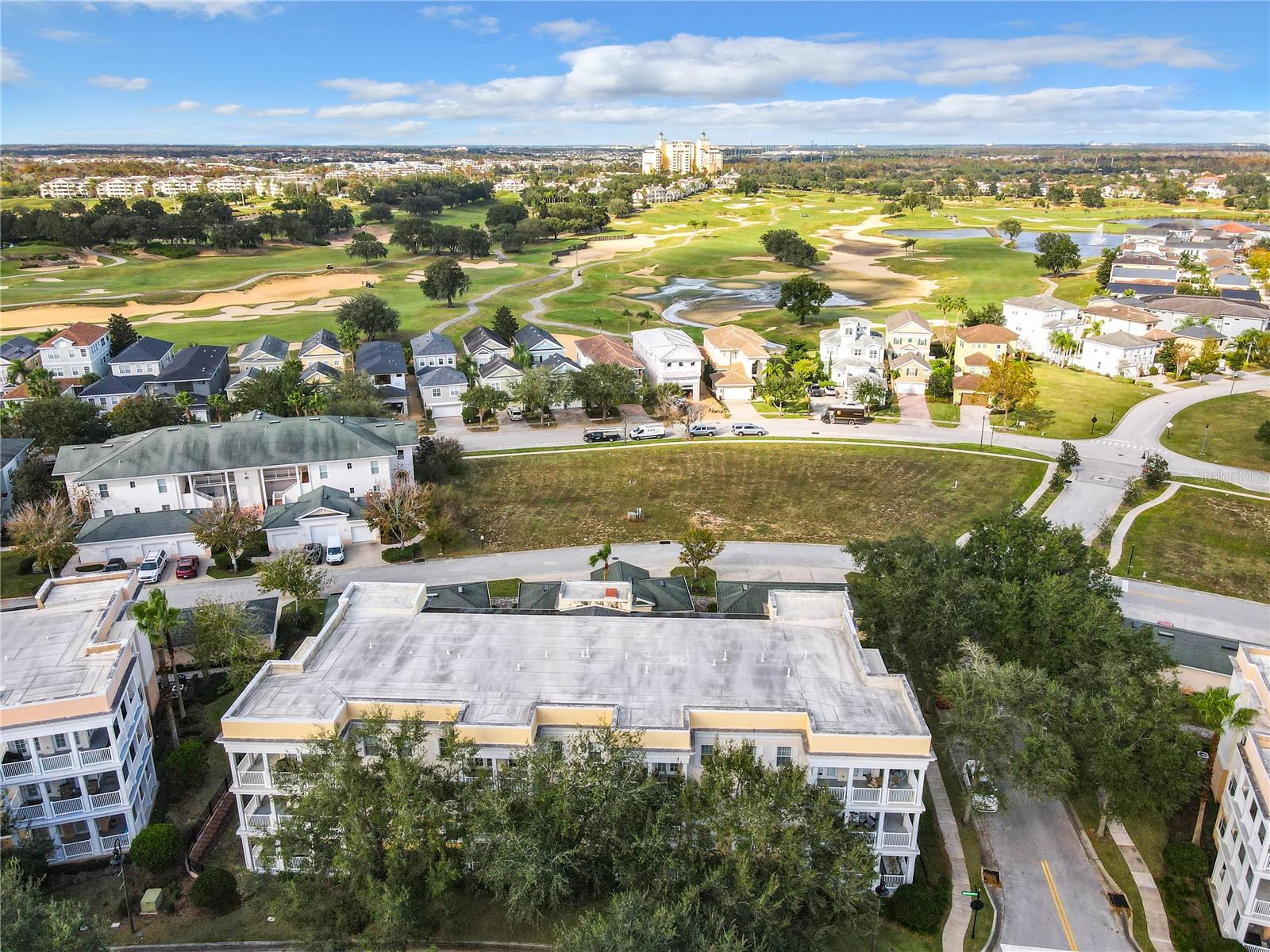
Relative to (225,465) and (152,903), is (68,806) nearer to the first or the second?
(152,903)

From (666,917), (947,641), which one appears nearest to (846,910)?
(666,917)

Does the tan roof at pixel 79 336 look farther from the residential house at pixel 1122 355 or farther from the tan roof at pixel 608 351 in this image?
the residential house at pixel 1122 355

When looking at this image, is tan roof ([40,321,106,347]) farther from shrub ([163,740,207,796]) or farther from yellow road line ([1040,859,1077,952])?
yellow road line ([1040,859,1077,952])

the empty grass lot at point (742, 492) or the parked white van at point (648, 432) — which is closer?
the empty grass lot at point (742, 492)

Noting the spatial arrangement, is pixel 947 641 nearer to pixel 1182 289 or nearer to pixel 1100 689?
pixel 1100 689

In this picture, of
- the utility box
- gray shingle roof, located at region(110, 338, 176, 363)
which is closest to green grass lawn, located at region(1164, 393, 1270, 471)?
the utility box

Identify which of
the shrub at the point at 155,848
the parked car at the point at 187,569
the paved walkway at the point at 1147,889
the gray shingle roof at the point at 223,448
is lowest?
the paved walkway at the point at 1147,889

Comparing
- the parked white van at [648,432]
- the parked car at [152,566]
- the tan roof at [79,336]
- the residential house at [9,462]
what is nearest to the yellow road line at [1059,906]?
the parked car at [152,566]
